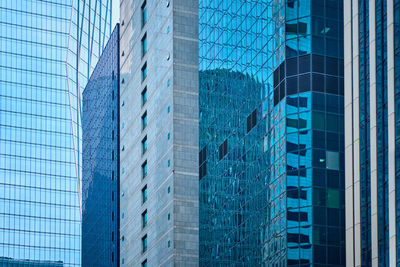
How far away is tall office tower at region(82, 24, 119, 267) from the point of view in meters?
162

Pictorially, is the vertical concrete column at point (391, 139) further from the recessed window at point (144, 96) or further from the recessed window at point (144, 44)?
the recessed window at point (144, 44)

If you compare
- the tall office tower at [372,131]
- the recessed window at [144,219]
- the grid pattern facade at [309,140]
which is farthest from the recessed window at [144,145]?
the tall office tower at [372,131]

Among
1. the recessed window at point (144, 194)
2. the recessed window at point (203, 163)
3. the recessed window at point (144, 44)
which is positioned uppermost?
the recessed window at point (144, 44)

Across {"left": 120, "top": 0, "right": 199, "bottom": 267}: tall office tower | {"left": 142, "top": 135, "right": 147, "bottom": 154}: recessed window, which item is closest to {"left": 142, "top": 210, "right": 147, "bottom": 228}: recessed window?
{"left": 120, "top": 0, "right": 199, "bottom": 267}: tall office tower

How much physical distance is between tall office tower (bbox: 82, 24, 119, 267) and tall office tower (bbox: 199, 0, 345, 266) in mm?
55668

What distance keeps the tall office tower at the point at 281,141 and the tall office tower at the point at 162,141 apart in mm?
4325

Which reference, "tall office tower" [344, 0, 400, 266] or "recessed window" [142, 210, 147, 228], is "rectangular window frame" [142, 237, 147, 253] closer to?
"recessed window" [142, 210, 147, 228]

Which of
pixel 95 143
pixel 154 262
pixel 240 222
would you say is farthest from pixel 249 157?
pixel 95 143

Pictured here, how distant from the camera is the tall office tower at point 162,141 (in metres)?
110

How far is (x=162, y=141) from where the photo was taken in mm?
116000

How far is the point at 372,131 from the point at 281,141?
22.0 meters

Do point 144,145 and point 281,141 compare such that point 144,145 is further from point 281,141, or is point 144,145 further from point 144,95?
point 281,141

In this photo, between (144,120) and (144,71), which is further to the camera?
(144,71)

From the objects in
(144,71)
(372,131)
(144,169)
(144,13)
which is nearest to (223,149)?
(144,169)
